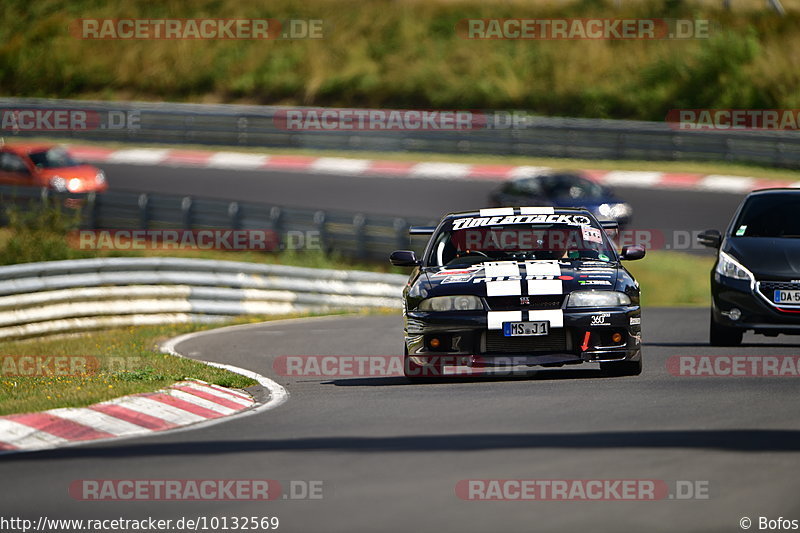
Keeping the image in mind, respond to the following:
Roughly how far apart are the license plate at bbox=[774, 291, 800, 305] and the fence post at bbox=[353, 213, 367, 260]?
13708 mm

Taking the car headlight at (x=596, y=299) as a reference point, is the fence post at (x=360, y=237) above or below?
above

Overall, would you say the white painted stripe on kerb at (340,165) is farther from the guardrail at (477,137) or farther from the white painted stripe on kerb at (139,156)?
the white painted stripe on kerb at (139,156)

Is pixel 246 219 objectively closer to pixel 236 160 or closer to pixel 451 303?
pixel 236 160

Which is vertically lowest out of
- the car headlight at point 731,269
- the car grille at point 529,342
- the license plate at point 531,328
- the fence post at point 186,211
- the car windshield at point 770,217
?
the car grille at point 529,342

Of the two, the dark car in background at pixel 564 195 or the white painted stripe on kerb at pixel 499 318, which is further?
the dark car in background at pixel 564 195

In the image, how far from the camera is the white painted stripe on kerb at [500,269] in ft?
36.9

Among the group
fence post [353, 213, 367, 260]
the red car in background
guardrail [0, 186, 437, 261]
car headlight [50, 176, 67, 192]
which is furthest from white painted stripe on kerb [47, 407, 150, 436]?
car headlight [50, 176, 67, 192]

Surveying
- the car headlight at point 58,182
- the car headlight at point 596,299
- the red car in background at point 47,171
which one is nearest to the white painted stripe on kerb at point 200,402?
the car headlight at point 596,299

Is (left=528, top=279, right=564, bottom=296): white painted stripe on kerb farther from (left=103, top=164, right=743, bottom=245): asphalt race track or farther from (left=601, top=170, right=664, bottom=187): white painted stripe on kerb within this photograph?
(left=601, top=170, right=664, bottom=187): white painted stripe on kerb

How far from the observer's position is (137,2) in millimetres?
51594

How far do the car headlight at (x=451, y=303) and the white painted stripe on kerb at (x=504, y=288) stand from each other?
13 centimetres

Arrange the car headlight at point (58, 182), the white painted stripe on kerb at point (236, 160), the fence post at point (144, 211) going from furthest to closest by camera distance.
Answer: the white painted stripe on kerb at point (236, 160) < the car headlight at point (58, 182) < the fence post at point (144, 211)

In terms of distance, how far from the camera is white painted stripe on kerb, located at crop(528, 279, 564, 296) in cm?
1096

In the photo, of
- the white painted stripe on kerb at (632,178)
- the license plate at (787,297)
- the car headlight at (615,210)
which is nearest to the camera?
the license plate at (787,297)
